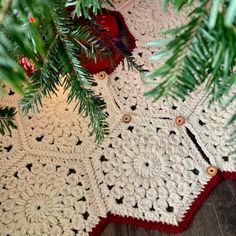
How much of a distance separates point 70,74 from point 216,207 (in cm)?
56

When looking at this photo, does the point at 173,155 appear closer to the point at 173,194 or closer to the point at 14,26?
the point at 173,194

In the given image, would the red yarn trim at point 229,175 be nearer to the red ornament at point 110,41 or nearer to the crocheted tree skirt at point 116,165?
the crocheted tree skirt at point 116,165

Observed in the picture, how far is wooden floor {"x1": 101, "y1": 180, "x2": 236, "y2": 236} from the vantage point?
2.67ft

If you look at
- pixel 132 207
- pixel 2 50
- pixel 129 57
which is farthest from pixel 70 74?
pixel 132 207

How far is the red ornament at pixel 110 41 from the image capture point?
0.55m

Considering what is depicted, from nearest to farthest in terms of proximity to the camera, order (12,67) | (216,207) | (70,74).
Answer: (12,67) < (70,74) < (216,207)

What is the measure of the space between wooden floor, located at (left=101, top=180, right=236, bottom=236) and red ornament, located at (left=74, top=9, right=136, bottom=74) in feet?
1.29

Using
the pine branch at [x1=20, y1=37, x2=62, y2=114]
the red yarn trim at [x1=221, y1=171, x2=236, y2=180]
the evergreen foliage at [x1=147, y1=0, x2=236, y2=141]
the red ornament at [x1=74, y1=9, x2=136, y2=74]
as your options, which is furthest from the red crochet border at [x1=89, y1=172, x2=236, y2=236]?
the evergreen foliage at [x1=147, y1=0, x2=236, y2=141]

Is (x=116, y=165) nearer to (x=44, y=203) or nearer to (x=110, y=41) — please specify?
(x=44, y=203)

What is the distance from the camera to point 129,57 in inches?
21.0

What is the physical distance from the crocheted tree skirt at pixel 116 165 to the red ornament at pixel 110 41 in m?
0.05

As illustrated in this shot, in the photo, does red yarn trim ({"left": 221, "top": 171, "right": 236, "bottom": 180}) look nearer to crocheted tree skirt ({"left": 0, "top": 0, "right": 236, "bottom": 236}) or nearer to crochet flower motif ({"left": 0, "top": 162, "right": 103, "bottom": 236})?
crocheted tree skirt ({"left": 0, "top": 0, "right": 236, "bottom": 236})

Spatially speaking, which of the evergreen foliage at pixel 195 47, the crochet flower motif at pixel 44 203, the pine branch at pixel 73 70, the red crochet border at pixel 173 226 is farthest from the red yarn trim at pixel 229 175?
the evergreen foliage at pixel 195 47

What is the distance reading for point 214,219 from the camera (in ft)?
2.71
